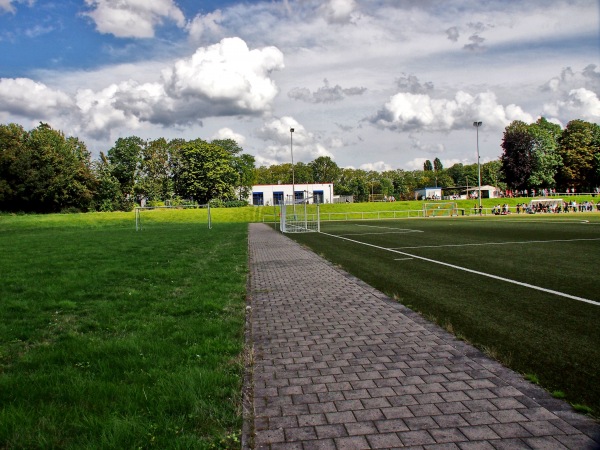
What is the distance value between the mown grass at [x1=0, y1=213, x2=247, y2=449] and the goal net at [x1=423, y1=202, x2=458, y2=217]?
165 ft

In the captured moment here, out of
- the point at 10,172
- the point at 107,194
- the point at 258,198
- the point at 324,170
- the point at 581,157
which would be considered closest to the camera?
the point at 10,172

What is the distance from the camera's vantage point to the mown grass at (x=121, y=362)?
9.70 feet

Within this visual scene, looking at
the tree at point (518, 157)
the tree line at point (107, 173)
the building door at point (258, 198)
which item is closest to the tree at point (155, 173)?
the tree line at point (107, 173)

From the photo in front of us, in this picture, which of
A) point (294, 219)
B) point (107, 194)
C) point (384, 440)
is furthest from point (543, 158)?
point (384, 440)

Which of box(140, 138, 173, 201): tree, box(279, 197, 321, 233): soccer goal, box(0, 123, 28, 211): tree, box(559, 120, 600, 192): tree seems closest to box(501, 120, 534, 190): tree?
box(559, 120, 600, 192): tree

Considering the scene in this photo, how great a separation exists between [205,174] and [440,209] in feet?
125

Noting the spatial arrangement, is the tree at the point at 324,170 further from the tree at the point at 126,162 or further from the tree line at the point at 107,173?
the tree at the point at 126,162

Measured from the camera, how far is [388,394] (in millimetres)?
3512

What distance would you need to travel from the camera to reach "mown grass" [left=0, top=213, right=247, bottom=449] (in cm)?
296

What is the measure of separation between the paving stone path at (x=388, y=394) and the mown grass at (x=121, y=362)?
352mm

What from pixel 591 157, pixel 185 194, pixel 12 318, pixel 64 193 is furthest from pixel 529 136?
pixel 12 318

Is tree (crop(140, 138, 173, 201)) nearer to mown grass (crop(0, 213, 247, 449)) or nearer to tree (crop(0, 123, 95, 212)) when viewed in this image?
tree (crop(0, 123, 95, 212))

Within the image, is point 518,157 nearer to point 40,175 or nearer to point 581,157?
point 581,157

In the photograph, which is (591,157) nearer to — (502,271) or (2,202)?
(502,271)
